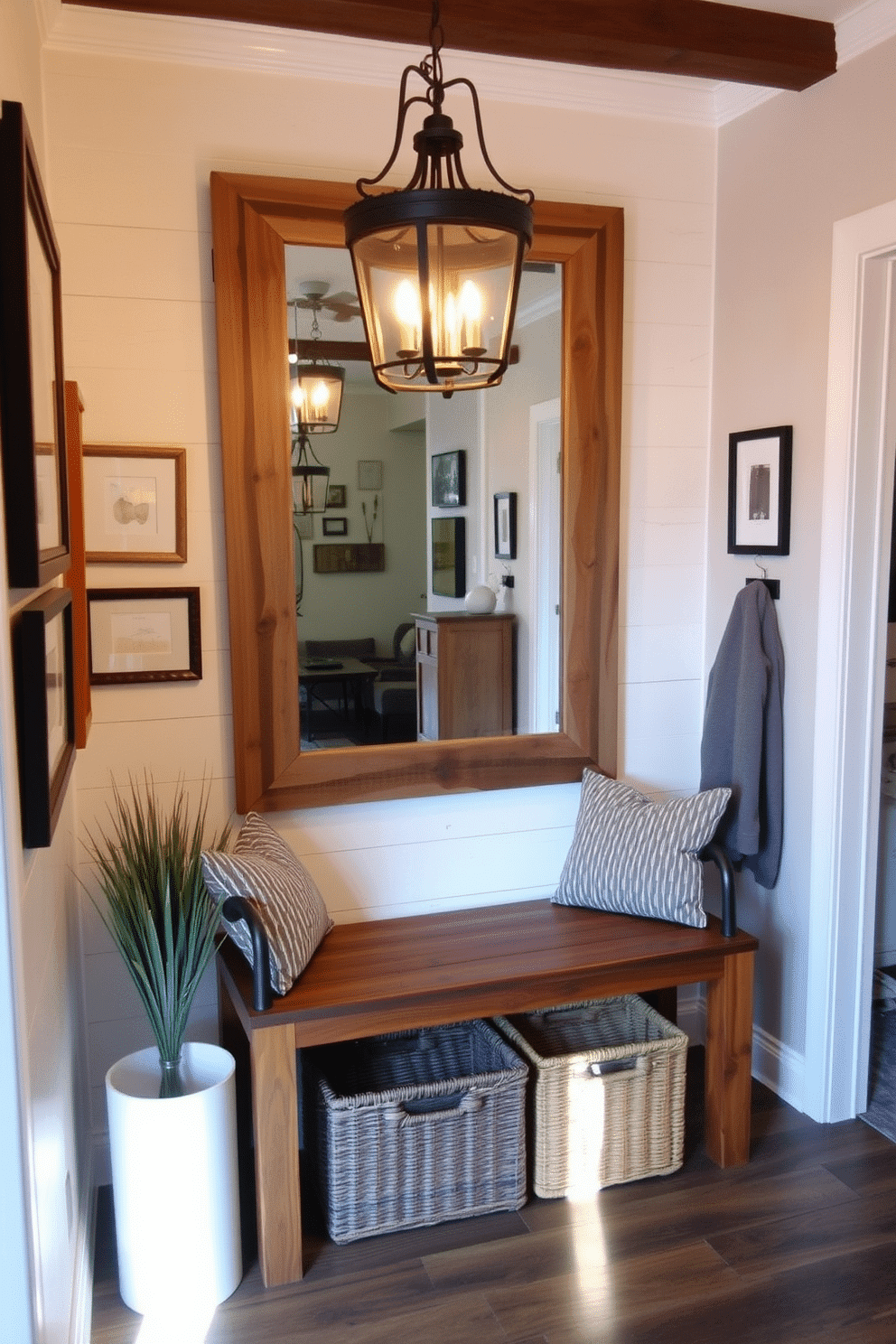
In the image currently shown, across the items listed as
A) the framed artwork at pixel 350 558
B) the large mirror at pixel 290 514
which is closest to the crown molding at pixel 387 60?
the large mirror at pixel 290 514

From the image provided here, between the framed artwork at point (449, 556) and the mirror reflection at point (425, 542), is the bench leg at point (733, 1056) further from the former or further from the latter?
the framed artwork at point (449, 556)

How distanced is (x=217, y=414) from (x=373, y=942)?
1318 mm

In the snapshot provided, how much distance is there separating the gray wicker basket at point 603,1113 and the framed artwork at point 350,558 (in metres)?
1.17

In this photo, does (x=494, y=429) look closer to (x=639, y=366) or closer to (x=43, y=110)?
(x=639, y=366)

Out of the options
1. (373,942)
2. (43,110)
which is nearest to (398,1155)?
(373,942)

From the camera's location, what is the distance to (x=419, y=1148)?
2.43 meters

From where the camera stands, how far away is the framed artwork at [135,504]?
252 cm

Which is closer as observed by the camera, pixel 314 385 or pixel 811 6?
pixel 811 6

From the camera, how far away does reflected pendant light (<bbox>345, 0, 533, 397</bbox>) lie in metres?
1.42

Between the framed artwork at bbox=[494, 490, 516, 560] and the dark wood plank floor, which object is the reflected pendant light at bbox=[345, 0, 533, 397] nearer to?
the framed artwork at bbox=[494, 490, 516, 560]

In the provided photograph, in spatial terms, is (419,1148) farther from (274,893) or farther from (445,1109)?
(274,893)

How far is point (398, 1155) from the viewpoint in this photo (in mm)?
2424

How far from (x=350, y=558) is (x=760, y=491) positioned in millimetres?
1088

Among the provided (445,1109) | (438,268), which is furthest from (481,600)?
(438,268)
